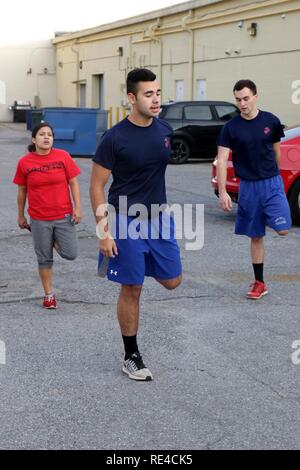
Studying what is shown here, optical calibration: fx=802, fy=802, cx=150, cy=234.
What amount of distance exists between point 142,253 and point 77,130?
19.4 meters

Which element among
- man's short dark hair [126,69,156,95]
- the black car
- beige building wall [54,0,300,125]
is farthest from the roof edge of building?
man's short dark hair [126,69,156,95]

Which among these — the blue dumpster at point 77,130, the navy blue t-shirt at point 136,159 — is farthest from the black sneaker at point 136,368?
the blue dumpster at point 77,130

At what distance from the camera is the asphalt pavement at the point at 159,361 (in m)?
4.23

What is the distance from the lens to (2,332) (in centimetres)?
608

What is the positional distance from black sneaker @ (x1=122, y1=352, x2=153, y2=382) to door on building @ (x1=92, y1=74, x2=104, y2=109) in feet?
117

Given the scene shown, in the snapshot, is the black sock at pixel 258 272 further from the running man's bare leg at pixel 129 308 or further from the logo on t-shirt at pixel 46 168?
the running man's bare leg at pixel 129 308

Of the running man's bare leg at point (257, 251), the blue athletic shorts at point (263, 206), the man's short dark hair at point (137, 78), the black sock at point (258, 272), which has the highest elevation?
the man's short dark hair at point (137, 78)

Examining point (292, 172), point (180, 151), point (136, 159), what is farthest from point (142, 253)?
point (180, 151)

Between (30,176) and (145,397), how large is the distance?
2576 millimetres

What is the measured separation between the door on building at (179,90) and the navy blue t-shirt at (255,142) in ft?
75.0

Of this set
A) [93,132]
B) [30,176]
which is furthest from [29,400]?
[93,132]

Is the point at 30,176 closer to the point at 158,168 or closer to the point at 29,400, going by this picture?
the point at 158,168

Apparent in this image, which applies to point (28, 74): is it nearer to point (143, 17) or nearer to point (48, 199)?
point (143, 17)

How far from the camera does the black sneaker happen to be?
16.6 ft
